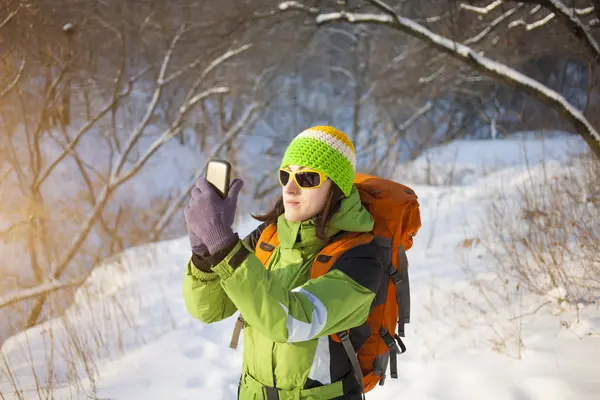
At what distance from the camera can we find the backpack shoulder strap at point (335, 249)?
131 cm

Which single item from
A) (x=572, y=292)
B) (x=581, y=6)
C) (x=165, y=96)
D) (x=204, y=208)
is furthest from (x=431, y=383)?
(x=165, y=96)

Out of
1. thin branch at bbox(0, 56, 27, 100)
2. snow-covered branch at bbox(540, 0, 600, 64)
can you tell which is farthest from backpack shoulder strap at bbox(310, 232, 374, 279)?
thin branch at bbox(0, 56, 27, 100)

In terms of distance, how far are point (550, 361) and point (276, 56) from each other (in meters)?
13.4

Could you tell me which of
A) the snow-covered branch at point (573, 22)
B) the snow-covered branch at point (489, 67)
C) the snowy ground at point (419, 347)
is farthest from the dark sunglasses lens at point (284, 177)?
the snow-covered branch at point (573, 22)

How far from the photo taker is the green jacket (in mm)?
1072

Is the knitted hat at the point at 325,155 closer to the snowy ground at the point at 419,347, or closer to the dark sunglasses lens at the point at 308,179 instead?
the dark sunglasses lens at the point at 308,179

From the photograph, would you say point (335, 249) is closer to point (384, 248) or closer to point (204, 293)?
point (384, 248)

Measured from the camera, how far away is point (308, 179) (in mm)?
1476

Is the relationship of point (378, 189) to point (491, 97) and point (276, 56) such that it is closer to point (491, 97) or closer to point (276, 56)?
point (276, 56)

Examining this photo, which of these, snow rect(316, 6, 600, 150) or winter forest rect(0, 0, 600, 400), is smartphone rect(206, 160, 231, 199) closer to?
winter forest rect(0, 0, 600, 400)

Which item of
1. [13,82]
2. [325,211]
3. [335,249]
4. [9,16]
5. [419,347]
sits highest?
[9,16]

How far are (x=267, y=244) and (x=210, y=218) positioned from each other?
506mm

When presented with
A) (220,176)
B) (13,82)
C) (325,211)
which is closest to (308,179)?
(325,211)

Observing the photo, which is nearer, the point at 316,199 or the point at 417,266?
the point at 316,199
